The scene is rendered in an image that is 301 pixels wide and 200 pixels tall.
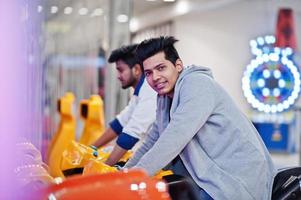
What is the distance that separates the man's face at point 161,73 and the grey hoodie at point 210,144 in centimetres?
6

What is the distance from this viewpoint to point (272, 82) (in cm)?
801

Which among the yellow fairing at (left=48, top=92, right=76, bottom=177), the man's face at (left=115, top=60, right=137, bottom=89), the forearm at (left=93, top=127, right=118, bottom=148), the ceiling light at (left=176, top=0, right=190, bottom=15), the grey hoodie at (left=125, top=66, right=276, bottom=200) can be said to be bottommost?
the yellow fairing at (left=48, top=92, right=76, bottom=177)

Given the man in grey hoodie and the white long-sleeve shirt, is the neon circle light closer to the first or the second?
the white long-sleeve shirt

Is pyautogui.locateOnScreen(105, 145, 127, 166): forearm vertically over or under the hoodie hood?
under

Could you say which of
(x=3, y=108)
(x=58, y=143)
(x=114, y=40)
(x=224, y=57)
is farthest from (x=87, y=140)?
(x=224, y=57)

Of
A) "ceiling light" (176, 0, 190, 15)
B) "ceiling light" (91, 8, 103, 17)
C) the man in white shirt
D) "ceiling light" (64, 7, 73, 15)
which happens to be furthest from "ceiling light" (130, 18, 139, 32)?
the man in white shirt

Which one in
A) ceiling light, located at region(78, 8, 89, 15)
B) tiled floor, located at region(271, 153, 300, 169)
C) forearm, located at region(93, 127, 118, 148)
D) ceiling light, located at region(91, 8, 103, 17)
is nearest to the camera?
forearm, located at region(93, 127, 118, 148)

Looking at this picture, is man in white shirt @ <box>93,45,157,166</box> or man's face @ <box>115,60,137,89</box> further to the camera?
man's face @ <box>115,60,137,89</box>

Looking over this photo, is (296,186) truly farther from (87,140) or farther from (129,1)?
(129,1)

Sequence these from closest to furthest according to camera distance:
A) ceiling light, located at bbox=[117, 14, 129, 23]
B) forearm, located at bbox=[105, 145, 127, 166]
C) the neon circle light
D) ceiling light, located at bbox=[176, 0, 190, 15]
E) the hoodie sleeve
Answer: the hoodie sleeve, forearm, located at bbox=[105, 145, 127, 166], ceiling light, located at bbox=[117, 14, 129, 23], the neon circle light, ceiling light, located at bbox=[176, 0, 190, 15]

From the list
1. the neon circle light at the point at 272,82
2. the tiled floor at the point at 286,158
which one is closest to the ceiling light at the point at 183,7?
the tiled floor at the point at 286,158

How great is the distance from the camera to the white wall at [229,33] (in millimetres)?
13398

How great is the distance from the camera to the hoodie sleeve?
2.17 meters

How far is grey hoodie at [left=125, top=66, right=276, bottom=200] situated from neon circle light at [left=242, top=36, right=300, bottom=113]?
4658 millimetres
